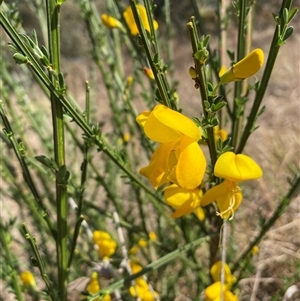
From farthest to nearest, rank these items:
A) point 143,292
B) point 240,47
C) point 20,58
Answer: point 143,292
point 240,47
point 20,58

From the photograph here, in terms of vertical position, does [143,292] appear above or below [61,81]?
below

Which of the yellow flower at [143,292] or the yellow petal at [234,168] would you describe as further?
the yellow flower at [143,292]

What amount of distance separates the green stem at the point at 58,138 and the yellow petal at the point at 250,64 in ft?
0.94

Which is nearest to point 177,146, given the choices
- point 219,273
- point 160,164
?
point 160,164

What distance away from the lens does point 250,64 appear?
778 millimetres

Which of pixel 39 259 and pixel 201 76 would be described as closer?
pixel 201 76

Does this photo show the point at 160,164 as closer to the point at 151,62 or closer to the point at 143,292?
the point at 151,62

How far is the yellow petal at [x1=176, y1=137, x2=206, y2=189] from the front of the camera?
29.8 inches

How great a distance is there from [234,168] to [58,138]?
11.6 inches

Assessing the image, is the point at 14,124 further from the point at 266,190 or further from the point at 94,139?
the point at 266,190

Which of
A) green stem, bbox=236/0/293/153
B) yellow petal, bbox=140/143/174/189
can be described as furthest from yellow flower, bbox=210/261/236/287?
yellow petal, bbox=140/143/174/189

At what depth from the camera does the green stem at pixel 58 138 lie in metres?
0.75

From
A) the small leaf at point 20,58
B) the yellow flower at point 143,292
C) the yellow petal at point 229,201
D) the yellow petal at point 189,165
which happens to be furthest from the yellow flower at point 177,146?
the yellow flower at point 143,292

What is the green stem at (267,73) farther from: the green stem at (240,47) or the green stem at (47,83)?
the green stem at (47,83)
